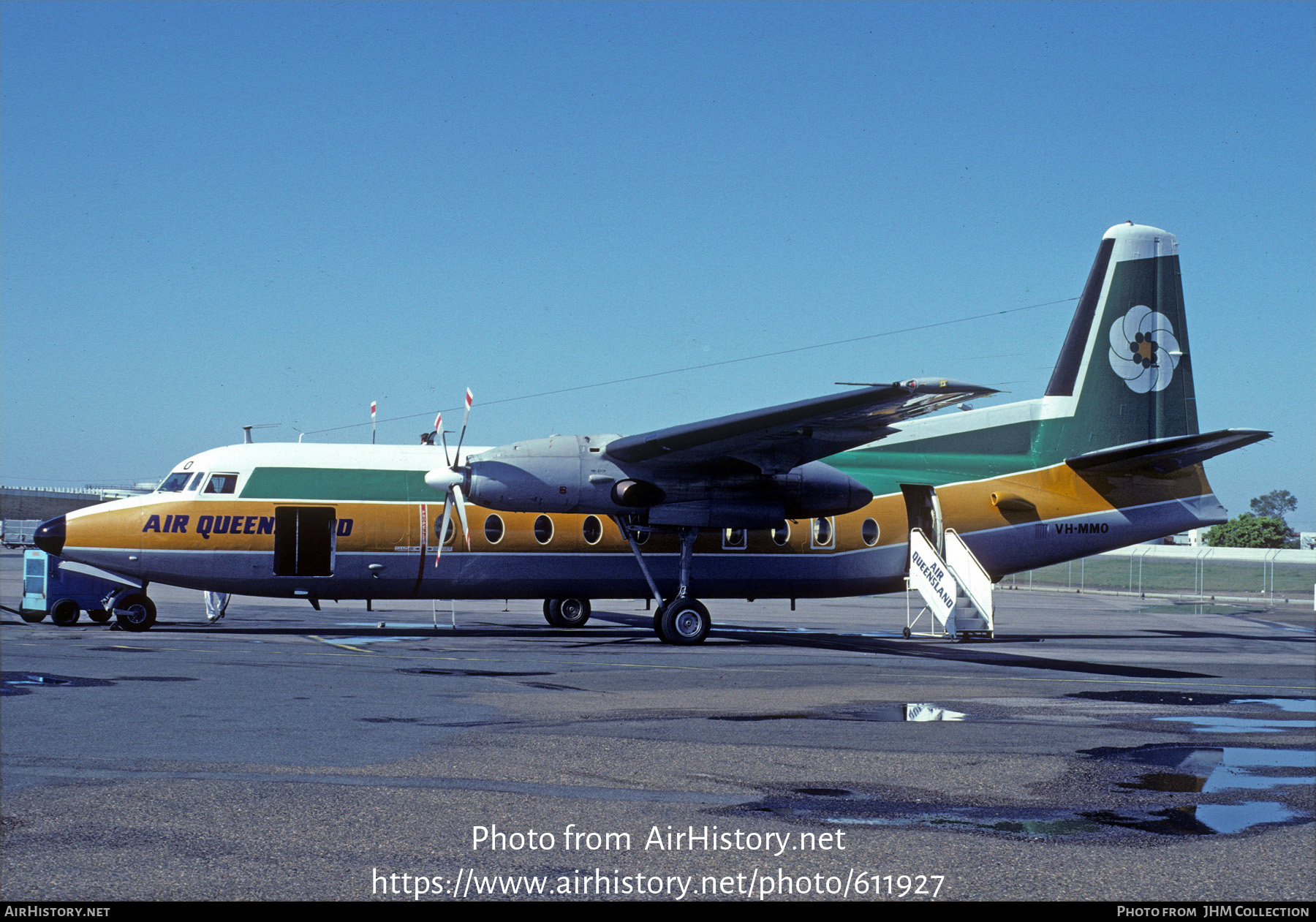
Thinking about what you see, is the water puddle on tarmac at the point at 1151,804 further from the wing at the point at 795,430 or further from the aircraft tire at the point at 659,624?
the aircraft tire at the point at 659,624

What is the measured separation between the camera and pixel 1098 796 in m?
7.57

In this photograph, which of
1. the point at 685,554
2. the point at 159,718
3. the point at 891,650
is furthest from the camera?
the point at 685,554

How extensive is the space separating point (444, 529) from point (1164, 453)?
48.6 ft

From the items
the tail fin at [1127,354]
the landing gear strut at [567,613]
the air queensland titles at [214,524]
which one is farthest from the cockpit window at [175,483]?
the tail fin at [1127,354]

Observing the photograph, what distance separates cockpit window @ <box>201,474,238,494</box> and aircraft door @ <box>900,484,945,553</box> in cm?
1380

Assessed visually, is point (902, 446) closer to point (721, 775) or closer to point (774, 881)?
point (721, 775)

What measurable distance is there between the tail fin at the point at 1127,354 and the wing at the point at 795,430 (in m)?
7.49

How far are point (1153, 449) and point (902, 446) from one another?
16.8 feet

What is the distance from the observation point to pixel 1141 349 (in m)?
25.1

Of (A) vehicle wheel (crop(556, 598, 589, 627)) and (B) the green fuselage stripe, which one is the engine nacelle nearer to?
(B) the green fuselage stripe

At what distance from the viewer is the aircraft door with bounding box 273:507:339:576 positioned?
20.7 meters

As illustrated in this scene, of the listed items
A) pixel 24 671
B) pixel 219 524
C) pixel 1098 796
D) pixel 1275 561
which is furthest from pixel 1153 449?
pixel 1275 561
